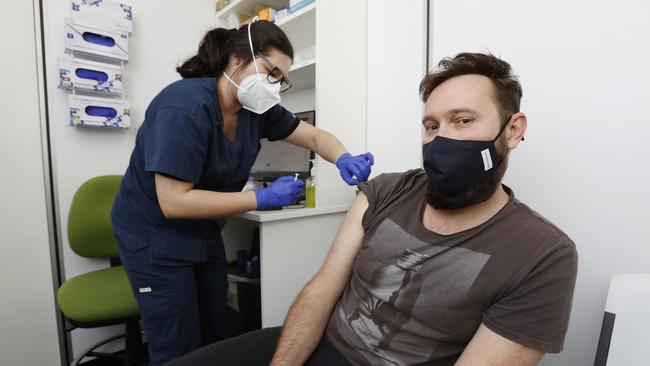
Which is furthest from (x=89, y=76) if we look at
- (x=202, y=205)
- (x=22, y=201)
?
(x=202, y=205)

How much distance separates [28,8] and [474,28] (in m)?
2.01

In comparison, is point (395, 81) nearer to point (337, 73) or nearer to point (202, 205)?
point (337, 73)

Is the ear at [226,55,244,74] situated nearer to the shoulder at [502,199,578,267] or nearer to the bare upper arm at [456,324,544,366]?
the shoulder at [502,199,578,267]

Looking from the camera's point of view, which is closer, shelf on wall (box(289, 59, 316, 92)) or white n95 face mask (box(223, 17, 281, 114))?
white n95 face mask (box(223, 17, 281, 114))

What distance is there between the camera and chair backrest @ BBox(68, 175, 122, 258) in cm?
162

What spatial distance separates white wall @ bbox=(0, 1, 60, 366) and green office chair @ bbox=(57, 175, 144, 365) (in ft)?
0.56

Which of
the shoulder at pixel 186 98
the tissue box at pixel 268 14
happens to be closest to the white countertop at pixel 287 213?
the shoulder at pixel 186 98

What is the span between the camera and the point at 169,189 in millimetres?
965

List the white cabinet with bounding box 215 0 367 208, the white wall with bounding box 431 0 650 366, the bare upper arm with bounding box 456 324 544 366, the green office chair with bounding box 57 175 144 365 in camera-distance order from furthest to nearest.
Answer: the white cabinet with bounding box 215 0 367 208 < the green office chair with bounding box 57 175 144 365 < the white wall with bounding box 431 0 650 366 < the bare upper arm with bounding box 456 324 544 366

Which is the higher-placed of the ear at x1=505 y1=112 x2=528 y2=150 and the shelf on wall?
the shelf on wall

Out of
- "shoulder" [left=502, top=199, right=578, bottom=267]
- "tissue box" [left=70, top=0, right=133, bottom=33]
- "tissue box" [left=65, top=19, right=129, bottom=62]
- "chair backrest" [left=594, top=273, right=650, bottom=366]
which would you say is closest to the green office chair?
"tissue box" [left=65, top=19, right=129, bottom=62]

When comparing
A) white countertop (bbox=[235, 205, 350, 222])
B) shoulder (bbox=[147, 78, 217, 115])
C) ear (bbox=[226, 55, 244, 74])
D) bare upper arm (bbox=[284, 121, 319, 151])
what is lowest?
white countertop (bbox=[235, 205, 350, 222])

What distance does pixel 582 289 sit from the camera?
1010mm

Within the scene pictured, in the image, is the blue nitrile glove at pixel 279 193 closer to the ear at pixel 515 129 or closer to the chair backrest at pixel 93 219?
the ear at pixel 515 129
